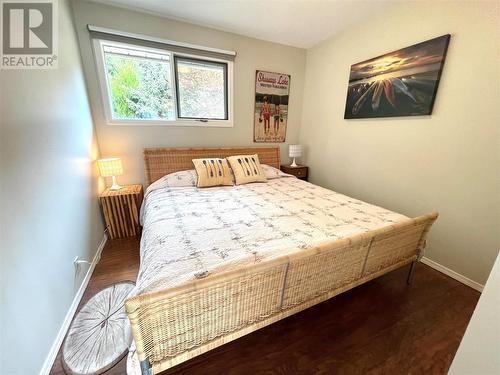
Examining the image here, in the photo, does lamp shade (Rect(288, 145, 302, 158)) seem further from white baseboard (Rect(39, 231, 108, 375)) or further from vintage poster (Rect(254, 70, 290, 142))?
white baseboard (Rect(39, 231, 108, 375))

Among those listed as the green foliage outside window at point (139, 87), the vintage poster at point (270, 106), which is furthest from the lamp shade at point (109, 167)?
the vintage poster at point (270, 106)

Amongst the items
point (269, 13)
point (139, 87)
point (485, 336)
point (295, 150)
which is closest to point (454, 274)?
point (485, 336)

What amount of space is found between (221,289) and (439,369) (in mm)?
1367

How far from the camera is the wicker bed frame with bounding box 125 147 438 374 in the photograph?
82 centimetres

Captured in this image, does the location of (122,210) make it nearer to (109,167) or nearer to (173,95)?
(109,167)

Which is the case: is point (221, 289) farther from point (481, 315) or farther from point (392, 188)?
point (392, 188)

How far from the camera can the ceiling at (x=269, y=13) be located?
6.95 ft

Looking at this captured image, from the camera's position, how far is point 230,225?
152cm

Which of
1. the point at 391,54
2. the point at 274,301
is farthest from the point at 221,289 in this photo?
the point at 391,54

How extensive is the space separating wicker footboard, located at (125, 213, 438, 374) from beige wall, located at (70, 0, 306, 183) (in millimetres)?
2324

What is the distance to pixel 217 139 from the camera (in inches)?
119

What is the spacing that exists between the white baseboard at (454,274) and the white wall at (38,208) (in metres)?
3.13

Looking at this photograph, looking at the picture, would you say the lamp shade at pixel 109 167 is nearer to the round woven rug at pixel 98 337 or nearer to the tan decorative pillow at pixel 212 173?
the tan decorative pillow at pixel 212 173

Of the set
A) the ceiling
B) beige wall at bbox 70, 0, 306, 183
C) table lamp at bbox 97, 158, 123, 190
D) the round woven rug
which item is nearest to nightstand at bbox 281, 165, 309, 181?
beige wall at bbox 70, 0, 306, 183
